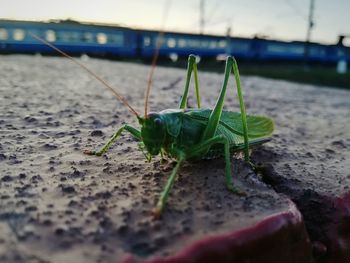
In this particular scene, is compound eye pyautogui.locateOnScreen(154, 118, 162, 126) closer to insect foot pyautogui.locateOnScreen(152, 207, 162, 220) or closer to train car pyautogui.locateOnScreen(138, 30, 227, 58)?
insect foot pyautogui.locateOnScreen(152, 207, 162, 220)

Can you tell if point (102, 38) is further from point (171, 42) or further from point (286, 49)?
point (286, 49)

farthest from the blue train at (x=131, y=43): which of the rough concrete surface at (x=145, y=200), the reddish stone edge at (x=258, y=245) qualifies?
the reddish stone edge at (x=258, y=245)

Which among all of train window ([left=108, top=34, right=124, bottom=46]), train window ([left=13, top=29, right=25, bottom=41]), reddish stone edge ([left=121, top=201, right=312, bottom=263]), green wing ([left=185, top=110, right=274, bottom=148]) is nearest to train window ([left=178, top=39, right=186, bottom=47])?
train window ([left=108, top=34, right=124, bottom=46])

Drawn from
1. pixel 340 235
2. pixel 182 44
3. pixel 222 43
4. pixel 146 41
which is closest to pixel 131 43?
pixel 146 41

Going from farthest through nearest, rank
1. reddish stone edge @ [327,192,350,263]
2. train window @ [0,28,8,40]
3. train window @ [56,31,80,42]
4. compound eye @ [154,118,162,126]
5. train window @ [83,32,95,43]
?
1. train window @ [83,32,95,43]
2. train window @ [56,31,80,42]
3. train window @ [0,28,8,40]
4. compound eye @ [154,118,162,126]
5. reddish stone edge @ [327,192,350,263]

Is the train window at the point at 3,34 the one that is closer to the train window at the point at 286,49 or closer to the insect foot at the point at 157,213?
the train window at the point at 286,49

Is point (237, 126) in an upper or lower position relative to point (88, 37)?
lower

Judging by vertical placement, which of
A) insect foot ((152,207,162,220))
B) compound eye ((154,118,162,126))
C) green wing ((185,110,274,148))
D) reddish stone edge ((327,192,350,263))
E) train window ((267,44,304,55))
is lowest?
reddish stone edge ((327,192,350,263))
